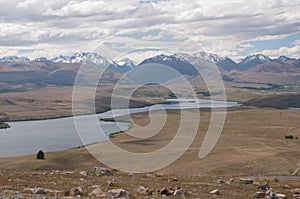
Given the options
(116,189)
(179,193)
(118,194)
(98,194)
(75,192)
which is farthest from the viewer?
(179,193)

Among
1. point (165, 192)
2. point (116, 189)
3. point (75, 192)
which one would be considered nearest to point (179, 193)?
point (165, 192)

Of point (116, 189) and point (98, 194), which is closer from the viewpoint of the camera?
point (98, 194)

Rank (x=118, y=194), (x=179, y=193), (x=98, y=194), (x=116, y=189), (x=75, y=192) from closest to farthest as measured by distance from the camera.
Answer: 1. (x=118, y=194)
2. (x=98, y=194)
3. (x=75, y=192)
4. (x=116, y=189)
5. (x=179, y=193)

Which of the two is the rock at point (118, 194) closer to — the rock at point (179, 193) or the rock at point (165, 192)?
the rock at point (165, 192)

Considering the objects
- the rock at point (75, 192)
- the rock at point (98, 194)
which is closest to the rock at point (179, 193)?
the rock at point (98, 194)

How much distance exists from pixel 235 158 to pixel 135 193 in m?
61.2

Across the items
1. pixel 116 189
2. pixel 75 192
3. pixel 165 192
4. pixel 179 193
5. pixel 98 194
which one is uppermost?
pixel 75 192

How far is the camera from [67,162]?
8331 cm

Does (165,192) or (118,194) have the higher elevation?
(118,194)

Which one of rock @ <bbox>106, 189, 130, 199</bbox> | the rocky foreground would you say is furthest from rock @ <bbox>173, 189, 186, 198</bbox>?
rock @ <bbox>106, 189, 130, 199</bbox>

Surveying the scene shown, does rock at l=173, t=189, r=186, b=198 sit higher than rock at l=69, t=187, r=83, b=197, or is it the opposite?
rock at l=69, t=187, r=83, b=197

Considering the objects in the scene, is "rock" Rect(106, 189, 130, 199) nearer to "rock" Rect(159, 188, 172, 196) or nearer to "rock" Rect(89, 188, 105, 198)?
"rock" Rect(89, 188, 105, 198)

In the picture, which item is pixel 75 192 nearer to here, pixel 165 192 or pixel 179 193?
pixel 165 192

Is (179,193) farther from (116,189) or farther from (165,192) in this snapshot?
(116,189)
